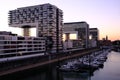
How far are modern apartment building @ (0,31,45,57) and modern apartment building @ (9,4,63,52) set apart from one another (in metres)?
30.6

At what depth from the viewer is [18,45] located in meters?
→ 93.8

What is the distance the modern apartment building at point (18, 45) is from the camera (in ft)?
272

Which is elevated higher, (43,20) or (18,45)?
(43,20)

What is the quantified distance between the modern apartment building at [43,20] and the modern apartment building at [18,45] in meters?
30.6

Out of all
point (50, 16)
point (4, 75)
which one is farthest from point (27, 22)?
point (4, 75)

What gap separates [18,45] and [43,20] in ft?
208

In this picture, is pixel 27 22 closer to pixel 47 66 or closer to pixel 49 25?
pixel 49 25

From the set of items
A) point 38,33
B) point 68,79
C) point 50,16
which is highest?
point 50,16

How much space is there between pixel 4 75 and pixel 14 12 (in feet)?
405

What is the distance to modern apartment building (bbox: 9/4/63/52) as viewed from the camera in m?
153

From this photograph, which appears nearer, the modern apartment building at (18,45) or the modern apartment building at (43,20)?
the modern apartment building at (18,45)

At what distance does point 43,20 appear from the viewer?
508ft

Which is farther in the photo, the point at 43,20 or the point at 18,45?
the point at 43,20

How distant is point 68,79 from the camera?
5884cm
